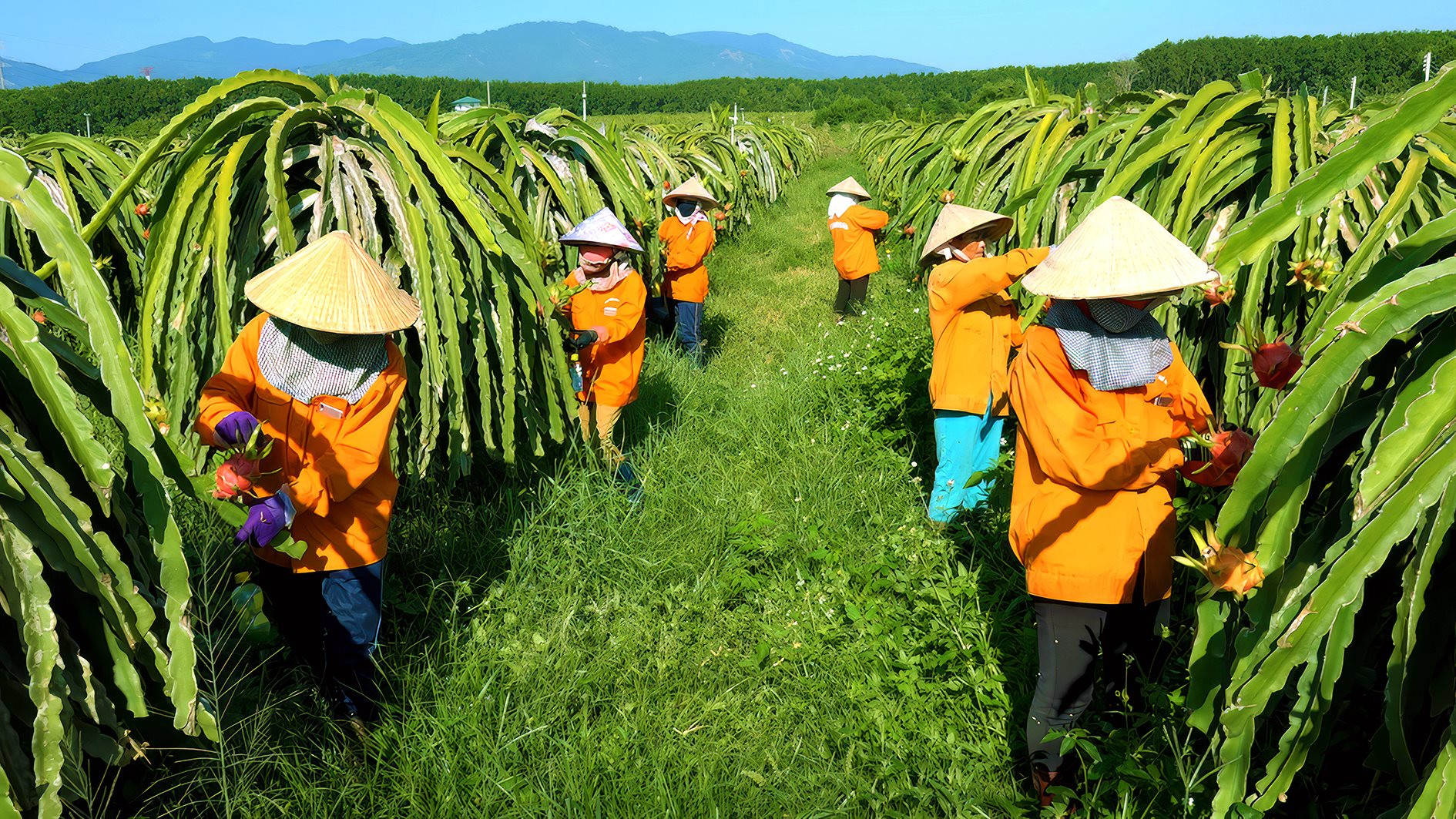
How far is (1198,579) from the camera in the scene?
348 centimetres

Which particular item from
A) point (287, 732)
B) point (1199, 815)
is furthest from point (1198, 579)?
point (287, 732)

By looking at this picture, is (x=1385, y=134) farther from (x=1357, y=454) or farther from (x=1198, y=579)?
(x=1198, y=579)

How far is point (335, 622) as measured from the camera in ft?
10.1

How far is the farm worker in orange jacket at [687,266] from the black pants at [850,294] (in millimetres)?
1970

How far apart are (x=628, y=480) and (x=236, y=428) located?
282 centimetres

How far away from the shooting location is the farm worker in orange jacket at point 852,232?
9133 mm

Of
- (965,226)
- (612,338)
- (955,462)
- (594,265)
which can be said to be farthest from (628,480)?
(965,226)

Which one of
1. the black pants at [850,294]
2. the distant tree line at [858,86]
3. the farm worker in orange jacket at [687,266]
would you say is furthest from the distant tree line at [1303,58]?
the farm worker in orange jacket at [687,266]

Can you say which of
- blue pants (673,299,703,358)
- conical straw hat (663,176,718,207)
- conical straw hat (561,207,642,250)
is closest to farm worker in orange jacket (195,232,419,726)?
conical straw hat (561,207,642,250)

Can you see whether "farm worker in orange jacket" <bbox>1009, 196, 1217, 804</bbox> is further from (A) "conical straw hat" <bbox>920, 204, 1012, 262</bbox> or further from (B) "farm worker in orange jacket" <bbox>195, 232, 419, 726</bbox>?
(B) "farm worker in orange jacket" <bbox>195, 232, 419, 726</bbox>

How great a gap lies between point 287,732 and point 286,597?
0.43 m

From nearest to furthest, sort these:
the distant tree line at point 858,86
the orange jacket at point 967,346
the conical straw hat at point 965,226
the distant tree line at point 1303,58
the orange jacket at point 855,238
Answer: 1. the conical straw hat at point 965,226
2. the orange jacket at point 967,346
3. the orange jacket at point 855,238
4. the distant tree line at point 858,86
5. the distant tree line at point 1303,58

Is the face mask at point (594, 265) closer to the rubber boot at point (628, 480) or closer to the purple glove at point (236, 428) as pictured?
the rubber boot at point (628, 480)

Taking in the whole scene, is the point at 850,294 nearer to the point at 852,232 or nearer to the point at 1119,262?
the point at 852,232
